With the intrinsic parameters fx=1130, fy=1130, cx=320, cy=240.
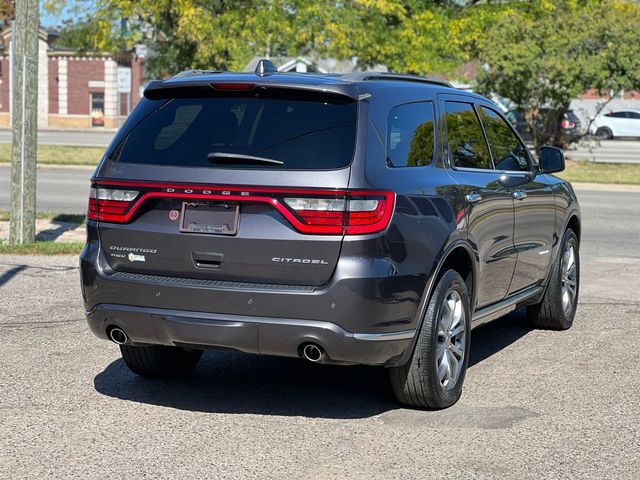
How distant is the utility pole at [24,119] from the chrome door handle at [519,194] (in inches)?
253

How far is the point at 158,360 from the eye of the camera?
21.8 feet

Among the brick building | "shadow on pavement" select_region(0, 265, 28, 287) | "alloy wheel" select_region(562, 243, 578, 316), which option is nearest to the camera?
"alloy wheel" select_region(562, 243, 578, 316)

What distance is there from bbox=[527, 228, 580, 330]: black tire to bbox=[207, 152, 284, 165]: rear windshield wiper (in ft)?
11.4

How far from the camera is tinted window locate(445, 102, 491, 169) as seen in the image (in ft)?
21.9

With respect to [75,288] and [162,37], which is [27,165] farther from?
[162,37]

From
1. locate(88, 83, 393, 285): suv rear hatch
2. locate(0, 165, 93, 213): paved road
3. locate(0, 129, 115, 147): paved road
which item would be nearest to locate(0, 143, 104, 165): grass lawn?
locate(0, 165, 93, 213): paved road

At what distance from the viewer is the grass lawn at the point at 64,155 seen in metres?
28.8

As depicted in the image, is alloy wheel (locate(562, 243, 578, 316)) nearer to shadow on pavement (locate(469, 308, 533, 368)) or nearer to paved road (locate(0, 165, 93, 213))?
shadow on pavement (locate(469, 308, 533, 368))

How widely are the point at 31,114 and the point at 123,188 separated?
676 centimetres

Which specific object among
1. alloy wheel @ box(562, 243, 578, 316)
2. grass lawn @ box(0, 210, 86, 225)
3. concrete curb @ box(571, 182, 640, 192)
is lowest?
concrete curb @ box(571, 182, 640, 192)

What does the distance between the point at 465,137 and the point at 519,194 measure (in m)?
0.72

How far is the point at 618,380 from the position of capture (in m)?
6.97

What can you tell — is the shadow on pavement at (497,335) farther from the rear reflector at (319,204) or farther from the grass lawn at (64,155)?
the grass lawn at (64,155)

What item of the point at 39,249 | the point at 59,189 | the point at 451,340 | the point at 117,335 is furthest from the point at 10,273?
the point at 59,189
